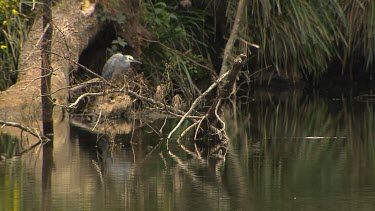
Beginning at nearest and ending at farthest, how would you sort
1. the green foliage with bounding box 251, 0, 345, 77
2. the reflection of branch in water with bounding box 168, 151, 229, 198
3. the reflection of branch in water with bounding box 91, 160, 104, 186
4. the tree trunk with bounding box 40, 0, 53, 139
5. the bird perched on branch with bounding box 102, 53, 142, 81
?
the reflection of branch in water with bounding box 168, 151, 229, 198 → the reflection of branch in water with bounding box 91, 160, 104, 186 → the tree trunk with bounding box 40, 0, 53, 139 → the bird perched on branch with bounding box 102, 53, 142, 81 → the green foliage with bounding box 251, 0, 345, 77

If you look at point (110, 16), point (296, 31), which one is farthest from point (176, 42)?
point (296, 31)

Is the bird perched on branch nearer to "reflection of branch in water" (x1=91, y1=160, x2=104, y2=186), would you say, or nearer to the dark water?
the dark water

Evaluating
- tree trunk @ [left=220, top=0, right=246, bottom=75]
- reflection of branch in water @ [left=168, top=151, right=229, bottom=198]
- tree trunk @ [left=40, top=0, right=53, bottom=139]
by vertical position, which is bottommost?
reflection of branch in water @ [left=168, top=151, right=229, bottom=198]

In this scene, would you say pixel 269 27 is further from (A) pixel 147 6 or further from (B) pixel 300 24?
(A) pixel 147 6

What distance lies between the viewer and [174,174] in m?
7.27

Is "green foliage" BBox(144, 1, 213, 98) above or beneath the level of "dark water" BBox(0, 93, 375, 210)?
above

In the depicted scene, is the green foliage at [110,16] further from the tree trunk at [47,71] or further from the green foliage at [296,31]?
the tree trunk at [47,71]

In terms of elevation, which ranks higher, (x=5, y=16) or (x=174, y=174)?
(x=5, y=16)

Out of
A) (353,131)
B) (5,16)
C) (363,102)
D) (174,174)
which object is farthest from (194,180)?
(363,102)

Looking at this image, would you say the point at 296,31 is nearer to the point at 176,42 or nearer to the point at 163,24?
the point at 176,42

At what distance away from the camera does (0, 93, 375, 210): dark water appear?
20.2ft

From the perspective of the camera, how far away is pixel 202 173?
24.1 feet

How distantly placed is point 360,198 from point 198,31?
31.5 feet

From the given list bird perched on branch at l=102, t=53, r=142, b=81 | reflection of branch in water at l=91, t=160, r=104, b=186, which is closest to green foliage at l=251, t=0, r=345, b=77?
bird perched on branch at l=102, t=53, r=142, b=81
